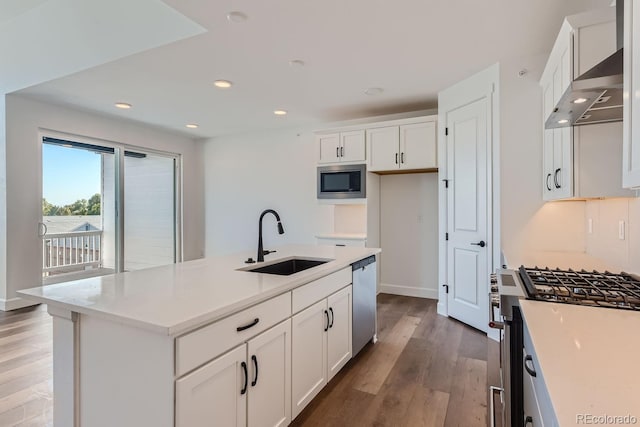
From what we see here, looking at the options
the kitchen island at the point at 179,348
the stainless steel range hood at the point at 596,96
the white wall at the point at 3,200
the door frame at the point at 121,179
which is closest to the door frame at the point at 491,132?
the stainless steel range hood at the point at 596,96

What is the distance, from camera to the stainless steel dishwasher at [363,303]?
269cm

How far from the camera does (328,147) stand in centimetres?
466

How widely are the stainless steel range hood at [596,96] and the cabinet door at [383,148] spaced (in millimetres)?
2370

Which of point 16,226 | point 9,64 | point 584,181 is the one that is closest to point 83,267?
point 16,226

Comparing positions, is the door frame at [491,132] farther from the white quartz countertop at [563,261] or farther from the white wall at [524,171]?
the white quartz countertop at [563,261]

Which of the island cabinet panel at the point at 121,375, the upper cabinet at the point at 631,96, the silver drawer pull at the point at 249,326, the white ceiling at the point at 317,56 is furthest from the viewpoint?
the white ceiling at the point at 317,56

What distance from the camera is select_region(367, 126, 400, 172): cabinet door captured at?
13.7 feet

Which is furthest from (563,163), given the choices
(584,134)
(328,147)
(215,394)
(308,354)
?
(328,147)

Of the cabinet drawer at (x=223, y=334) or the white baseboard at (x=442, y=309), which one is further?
the white baseboard at (x=442, y=309)

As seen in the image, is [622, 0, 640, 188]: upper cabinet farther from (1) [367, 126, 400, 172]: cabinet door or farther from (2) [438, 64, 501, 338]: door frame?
(1) [367, 126, 400, 172]: cabinet door

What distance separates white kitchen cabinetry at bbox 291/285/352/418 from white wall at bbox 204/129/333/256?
266 centimetres

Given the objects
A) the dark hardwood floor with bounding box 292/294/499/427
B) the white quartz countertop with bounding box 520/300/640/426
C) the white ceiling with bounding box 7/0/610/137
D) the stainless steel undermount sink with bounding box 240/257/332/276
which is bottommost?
the dark hardwood floor with bounding box 292/294/499/427

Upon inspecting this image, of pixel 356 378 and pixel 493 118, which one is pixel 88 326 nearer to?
pixel 356 378

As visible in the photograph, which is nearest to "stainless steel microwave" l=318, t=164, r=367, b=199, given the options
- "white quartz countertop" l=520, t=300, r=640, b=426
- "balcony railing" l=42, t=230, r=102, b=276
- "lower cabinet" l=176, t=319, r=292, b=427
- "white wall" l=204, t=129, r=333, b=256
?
"white wall" l=204, t=129, r=333, b=256
